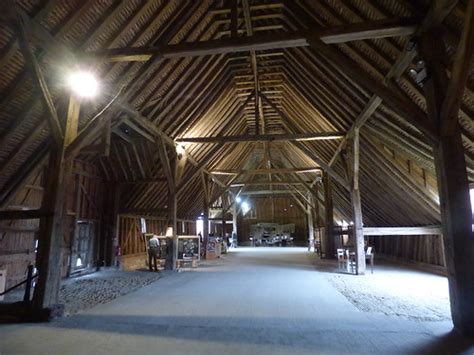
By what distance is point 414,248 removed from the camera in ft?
34.7

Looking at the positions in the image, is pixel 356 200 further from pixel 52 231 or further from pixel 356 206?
pixel 52 231

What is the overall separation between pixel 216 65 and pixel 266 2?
2250 millimetres

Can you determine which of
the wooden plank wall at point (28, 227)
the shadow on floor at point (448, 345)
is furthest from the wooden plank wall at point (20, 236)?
the shadow on floor at point (448, 345)

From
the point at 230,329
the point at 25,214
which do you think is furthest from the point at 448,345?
the point at 25,214

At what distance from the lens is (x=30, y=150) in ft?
21.7

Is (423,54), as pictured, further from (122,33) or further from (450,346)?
(122,33)

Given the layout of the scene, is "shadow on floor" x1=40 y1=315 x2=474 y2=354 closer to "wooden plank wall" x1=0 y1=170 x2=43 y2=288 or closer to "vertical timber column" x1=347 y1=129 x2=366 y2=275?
"wooden plank wall" x1=0 y1=170 x2=43 y2=288

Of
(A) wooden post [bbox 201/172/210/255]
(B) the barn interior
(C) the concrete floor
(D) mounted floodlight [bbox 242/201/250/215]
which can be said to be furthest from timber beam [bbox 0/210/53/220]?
(D) mounted floodlight [bbox 242/201/250/215]

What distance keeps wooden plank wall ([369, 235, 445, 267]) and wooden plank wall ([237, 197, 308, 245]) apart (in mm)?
11371

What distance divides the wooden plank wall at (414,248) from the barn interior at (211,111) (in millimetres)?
68

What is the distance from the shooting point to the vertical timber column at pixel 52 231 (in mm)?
4527

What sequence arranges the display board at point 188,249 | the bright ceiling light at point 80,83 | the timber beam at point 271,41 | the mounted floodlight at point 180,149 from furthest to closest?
the display board at point 188,249 → the mounted floodlight at point 180,149 → the bright ceiling light at point 80,83 → the timber beam at point 271,41

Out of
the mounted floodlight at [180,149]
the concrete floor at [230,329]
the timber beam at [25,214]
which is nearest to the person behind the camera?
the concrete floor at [230,329]

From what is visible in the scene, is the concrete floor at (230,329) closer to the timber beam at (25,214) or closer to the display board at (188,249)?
the timber beam at (25,214)
